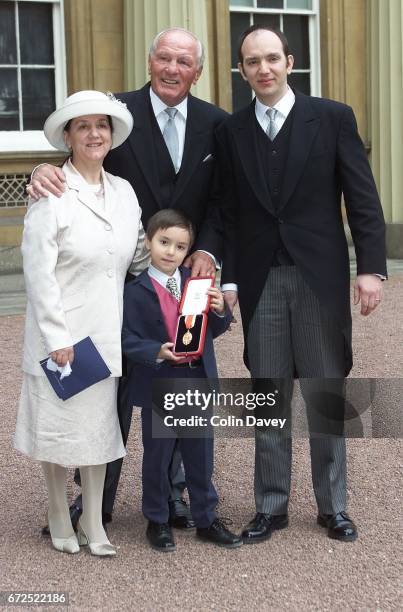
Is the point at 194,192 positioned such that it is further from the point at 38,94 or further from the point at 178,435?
the point at 38,94

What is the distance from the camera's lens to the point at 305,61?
13438 millimetres

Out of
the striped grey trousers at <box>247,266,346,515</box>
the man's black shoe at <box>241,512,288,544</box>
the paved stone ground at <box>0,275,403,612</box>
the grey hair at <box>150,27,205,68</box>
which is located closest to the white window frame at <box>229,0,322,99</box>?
the paved stone ground at <box>0,275,403,612</box>

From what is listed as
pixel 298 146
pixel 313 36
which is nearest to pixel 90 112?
pixel 298 146

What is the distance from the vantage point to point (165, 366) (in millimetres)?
4004

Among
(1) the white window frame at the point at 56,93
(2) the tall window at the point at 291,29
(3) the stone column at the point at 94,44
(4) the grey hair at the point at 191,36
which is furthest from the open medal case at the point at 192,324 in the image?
(2) the tall window at the point at 291,29

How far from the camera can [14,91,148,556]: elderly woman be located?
3818mm

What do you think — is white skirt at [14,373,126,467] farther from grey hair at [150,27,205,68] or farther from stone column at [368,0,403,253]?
stone column at [368,0,403,253]

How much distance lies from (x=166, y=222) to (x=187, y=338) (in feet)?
1.47

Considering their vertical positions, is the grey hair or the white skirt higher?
the grey hair

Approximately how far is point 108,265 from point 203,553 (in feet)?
3.69

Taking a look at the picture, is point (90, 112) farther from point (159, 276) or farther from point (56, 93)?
point (56, 93)

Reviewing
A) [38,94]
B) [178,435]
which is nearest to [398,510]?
[178,435]

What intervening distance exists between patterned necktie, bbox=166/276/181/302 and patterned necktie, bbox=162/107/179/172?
1.88ft

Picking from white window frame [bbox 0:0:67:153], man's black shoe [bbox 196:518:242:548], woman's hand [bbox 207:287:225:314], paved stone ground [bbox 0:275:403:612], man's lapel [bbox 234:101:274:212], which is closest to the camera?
paved stone ground [bbox 0:275:403:612]
